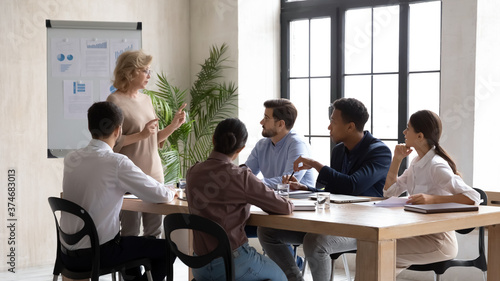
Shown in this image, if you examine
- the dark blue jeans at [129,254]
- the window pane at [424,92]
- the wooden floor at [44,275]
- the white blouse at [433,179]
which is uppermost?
the window pane at [424,92]

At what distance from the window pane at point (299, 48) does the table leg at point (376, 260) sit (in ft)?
11.9

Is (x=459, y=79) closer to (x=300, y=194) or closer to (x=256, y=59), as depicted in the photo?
(x=300, y=194)

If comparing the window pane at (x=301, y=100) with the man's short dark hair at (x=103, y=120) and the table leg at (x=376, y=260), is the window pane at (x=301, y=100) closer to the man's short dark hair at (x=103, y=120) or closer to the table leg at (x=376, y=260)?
the man's short dark hair at (x=103, y=120)

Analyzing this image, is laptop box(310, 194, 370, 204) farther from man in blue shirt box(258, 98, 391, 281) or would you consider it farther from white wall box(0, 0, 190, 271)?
white wall box(0, 0, 190, 271)

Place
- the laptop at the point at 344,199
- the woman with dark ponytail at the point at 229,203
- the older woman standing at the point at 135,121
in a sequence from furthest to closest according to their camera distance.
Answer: the older woman standing at the point at 135,121
the laptop at the point at 344,199
the woman with dark ponytail at the point at 229,203

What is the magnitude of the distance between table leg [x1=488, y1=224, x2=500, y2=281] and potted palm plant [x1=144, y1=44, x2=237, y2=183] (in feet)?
10.5

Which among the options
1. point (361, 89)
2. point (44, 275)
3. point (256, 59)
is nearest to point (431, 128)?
point (361, 89)

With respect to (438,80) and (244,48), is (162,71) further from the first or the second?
(438,80)

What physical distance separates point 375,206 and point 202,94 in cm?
320

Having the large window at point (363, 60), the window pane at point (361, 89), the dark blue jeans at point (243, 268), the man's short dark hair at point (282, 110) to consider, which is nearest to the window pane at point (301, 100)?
the large window at point (363, 60)

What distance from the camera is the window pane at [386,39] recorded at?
5.55 m

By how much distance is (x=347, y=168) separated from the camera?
160 inches

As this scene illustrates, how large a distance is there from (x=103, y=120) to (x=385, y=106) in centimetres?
289

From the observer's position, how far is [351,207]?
10.9 ft
